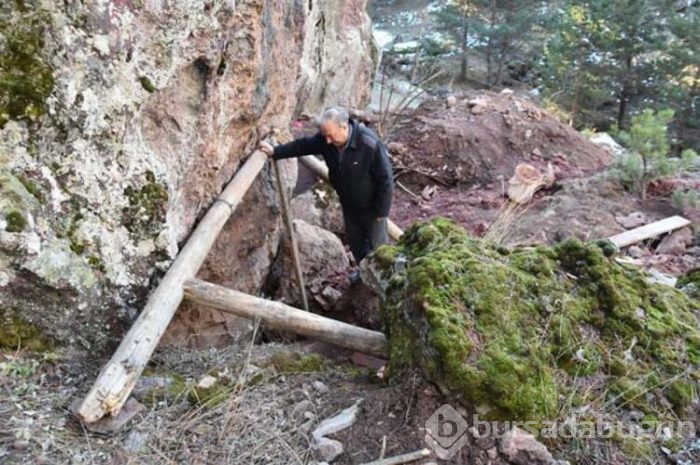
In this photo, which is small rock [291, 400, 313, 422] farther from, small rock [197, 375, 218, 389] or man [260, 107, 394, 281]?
man [260, 107, 394, 281]

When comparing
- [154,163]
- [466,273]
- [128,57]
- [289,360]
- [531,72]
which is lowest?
[531,72]

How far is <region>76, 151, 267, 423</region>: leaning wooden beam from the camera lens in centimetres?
260

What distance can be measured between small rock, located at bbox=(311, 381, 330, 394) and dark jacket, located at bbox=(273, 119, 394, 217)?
2193 mm

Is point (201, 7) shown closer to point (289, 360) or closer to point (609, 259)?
point (289, 360)

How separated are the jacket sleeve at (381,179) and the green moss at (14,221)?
110 inches

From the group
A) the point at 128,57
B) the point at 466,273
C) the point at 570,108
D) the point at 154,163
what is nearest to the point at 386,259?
the point at 466,273

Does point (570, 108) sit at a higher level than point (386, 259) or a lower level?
lower

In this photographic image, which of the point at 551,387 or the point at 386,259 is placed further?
the point at 386,259

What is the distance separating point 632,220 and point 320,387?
555 cm

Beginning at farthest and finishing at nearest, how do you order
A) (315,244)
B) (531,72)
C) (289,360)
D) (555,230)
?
(531,72) → (555,230) → (315,244) → (289,360)

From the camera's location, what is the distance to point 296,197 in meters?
7.13

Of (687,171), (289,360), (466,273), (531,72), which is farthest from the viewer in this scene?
(531,72)

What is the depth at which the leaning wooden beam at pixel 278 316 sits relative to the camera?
11.0 ft

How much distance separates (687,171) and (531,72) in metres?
10.2
